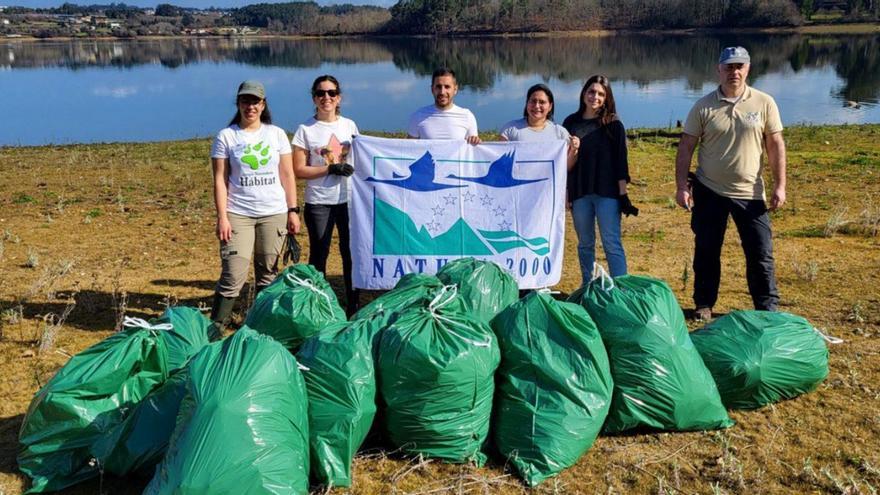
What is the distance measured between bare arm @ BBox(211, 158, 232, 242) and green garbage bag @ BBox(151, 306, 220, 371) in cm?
78

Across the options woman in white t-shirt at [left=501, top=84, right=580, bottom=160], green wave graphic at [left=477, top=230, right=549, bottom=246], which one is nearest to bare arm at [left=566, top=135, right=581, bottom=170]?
woman in white t-shirt at [left=501, top=84, right=580, bottom=160]

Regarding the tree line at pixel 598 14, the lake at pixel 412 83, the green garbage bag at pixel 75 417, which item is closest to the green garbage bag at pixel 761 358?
the green garbage bag at pixel 75 417

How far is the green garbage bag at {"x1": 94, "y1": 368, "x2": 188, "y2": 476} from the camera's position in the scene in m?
2.82

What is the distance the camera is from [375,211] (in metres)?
4.90

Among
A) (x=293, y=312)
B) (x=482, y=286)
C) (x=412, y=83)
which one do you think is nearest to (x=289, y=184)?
(x=293, y=312)

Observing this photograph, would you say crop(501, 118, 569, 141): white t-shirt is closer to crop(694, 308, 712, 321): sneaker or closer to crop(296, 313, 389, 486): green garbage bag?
crop(694, 308, 712, 321): sneaker

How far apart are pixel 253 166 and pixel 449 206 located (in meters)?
1.35

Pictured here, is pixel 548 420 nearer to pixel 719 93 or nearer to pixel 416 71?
pixel 719 93

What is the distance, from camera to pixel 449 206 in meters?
4.95

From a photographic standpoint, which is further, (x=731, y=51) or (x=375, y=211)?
(x=375, y=211)

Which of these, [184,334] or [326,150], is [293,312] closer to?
[184,334]

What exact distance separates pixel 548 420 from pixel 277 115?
22.6 m

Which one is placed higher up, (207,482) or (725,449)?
(207,482)

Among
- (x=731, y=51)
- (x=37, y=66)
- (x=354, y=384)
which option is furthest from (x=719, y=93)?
(x=37, y=66)
